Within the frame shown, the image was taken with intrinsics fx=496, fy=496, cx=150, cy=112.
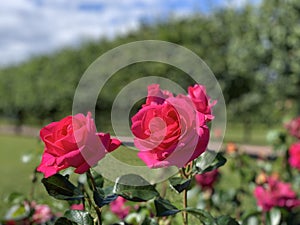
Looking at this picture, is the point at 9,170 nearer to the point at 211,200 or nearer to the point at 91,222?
the point at 211,200

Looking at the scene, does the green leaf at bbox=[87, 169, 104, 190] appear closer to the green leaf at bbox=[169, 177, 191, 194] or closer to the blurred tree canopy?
the green leaf at bbox=[169, 177, 191, 194]

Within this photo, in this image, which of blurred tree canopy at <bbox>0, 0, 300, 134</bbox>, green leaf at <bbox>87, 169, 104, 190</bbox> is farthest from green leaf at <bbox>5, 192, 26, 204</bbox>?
blurred tree canopy at <bbox>0, 0, 300, 134</bbox>

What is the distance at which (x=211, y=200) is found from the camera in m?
1.87

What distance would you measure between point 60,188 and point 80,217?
0.06 m

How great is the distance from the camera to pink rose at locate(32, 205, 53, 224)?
4.91 feet

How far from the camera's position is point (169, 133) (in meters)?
0.73

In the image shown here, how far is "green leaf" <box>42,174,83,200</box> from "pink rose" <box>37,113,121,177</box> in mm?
44

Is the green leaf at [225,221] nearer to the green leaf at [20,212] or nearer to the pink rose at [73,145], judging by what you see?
the pink rose at [73,145]

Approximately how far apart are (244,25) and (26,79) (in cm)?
1306

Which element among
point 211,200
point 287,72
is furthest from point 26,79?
point 211,200

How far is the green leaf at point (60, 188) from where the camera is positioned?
0.78 meters

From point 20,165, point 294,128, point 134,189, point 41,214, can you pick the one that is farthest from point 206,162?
point 20,165

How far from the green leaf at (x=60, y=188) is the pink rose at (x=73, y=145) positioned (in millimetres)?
44

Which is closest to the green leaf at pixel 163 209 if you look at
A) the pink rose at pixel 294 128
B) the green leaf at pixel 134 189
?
the green leaf at pixel 134 189
